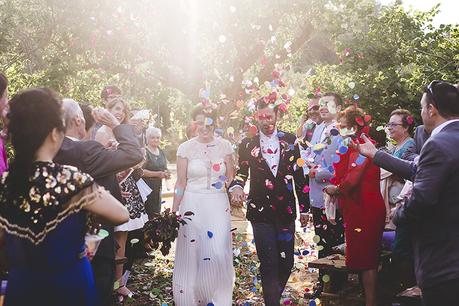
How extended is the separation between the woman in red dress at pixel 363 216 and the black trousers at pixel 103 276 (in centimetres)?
272

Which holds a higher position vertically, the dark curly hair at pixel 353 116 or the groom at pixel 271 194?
the dark curly hair at pixel 353 116

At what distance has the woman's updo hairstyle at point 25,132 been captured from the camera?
2803 millimetres

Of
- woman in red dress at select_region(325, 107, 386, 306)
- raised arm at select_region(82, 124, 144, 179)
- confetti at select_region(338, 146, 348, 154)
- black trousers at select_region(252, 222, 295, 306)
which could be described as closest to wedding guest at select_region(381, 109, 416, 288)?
woman in red dress at select_region(325, 107, 386, 306)

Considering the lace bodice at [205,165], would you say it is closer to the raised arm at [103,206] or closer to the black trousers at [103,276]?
the black trousers at [103,276]

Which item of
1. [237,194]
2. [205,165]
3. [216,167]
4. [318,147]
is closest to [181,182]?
[205,165]

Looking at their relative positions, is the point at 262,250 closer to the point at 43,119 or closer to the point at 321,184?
the point at 321,184

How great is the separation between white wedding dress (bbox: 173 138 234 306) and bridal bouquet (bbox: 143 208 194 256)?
29 cm

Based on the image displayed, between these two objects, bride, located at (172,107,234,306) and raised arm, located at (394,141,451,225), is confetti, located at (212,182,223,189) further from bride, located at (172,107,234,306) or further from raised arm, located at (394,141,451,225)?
raised arm, located at (394,141,451,225)

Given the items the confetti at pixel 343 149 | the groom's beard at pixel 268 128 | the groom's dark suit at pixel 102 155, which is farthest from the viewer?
the confetti at pixel 343 149

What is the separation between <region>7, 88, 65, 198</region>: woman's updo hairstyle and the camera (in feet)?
9.20

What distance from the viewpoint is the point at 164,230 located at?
5914 millimetres

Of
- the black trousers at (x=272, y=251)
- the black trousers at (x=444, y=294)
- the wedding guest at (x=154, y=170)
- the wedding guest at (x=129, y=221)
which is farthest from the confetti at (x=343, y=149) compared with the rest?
the wedding guest at (x=154, y=170)

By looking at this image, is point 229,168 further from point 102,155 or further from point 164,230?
point 102,155

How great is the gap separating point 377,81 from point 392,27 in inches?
47.6
